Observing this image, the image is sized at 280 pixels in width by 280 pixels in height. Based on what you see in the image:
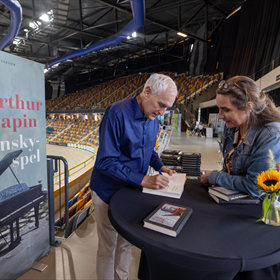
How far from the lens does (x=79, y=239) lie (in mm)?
2025

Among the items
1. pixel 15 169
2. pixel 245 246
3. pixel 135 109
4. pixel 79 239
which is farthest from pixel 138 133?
pixel 79 239

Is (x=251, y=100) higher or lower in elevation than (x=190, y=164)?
higher

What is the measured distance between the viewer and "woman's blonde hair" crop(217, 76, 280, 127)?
1127 mm

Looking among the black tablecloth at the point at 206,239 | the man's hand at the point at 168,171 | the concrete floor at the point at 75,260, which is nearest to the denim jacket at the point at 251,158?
the black tablecloth at the point at 206,239

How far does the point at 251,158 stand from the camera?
1.12 metres

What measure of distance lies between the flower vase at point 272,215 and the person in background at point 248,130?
17 centimetres

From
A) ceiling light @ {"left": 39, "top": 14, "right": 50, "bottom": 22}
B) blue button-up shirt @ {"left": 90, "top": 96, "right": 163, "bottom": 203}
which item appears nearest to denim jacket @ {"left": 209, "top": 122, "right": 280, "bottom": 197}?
blue button-up shirt @ {"left": 90, "top": 96, "right": 163, "bottom": 203}

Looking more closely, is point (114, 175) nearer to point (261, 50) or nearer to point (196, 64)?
point (261, 50)

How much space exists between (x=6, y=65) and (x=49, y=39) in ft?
48.2

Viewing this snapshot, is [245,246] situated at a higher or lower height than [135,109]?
lower

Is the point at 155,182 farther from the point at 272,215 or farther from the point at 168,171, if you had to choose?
the point at 272,215

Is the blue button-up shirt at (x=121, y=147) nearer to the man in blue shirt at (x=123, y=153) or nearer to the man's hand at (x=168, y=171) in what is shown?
the man in blue shirt at (x=123, y=153)

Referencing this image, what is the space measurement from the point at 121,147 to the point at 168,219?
1.90 ft

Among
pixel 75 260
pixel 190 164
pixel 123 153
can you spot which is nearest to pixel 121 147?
pixel 123 153
